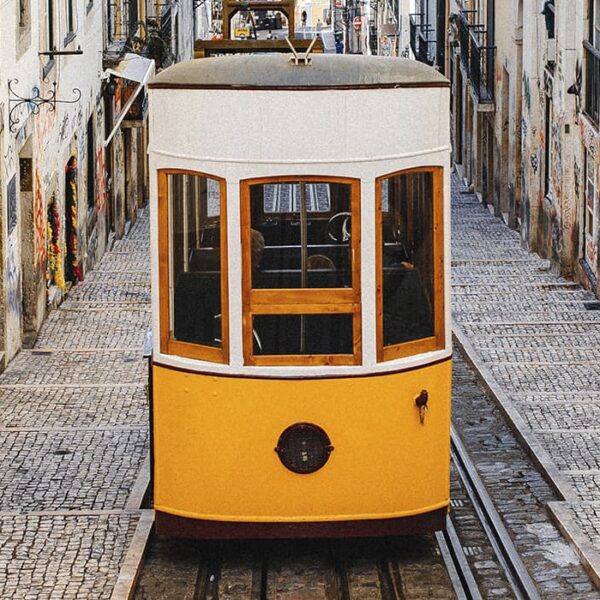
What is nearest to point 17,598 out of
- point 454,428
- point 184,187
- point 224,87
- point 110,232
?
point 184,187

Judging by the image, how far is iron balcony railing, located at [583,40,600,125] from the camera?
20.7 meters

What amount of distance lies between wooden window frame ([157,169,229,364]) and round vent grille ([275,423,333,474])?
1.89 ft

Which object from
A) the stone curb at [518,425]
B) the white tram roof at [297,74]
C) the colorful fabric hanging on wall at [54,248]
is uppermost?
the white tram roof at [297,74]

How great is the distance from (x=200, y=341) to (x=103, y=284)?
508 inches

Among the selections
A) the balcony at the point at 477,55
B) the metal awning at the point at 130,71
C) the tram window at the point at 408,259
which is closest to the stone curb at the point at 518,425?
the tram window at the point at 408,259

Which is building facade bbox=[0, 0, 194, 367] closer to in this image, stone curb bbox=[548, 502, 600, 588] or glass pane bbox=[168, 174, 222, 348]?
stone curb bbox=[548, 502, 600, 588]

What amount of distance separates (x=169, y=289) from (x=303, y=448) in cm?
124

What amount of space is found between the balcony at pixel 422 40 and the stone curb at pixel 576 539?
2905 centimetres

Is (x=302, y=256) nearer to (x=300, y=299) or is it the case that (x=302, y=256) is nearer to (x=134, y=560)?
(x=300, y=299)

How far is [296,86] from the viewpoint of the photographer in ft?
31.0

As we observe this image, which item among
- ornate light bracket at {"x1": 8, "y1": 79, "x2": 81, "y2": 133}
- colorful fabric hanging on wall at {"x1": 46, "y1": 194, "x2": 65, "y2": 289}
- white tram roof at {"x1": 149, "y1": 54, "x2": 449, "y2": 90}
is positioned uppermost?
white tram roof at {"x1": 149, "y1": 54, "x2": 449, "y2": 90}

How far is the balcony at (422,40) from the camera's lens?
40.1m

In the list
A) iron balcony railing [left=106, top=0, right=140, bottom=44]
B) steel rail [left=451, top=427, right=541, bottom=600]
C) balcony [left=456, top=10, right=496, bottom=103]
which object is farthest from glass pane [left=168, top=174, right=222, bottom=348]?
balcony [left=456, top=10, right=496, bottom=103]

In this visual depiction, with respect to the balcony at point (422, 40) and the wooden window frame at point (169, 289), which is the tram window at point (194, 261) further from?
the balcony at point (422, 40)
